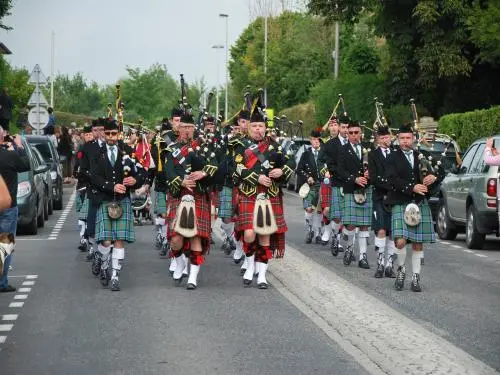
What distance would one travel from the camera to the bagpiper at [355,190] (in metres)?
18.0

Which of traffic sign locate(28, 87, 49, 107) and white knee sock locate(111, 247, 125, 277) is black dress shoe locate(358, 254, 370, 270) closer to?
white knee sock locate(111, 247, 125, 277)

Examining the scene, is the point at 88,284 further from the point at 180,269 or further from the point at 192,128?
the point at 192,128

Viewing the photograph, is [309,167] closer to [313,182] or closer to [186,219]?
[313,182]

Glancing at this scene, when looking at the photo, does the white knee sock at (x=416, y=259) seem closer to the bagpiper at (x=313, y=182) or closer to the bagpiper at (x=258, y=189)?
the bagpiper at (x=258, y=189)

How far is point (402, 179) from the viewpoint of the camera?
15172 mm

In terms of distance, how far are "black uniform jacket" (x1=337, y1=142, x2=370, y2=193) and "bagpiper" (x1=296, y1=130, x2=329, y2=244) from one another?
310cm

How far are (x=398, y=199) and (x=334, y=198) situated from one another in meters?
4.26

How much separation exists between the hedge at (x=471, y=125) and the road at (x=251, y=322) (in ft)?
50.0

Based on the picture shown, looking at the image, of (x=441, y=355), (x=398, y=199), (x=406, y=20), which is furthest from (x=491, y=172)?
(x=406, y=20)

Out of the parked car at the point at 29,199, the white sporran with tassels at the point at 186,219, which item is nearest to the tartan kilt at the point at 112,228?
the white sporran with tassels at the point at 186,219

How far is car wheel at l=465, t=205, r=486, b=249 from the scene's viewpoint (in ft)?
70.0

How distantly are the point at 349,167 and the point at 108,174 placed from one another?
398 centimetres

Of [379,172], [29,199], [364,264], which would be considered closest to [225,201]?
[364,264]

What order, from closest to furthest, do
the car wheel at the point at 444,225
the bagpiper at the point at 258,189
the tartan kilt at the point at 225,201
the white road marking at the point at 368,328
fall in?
the white road marking at the point at 368,328
the bagpiper at the point at 258,189
the tartan kilt at the point at 225,201
the car wheel at the point at 444,225
